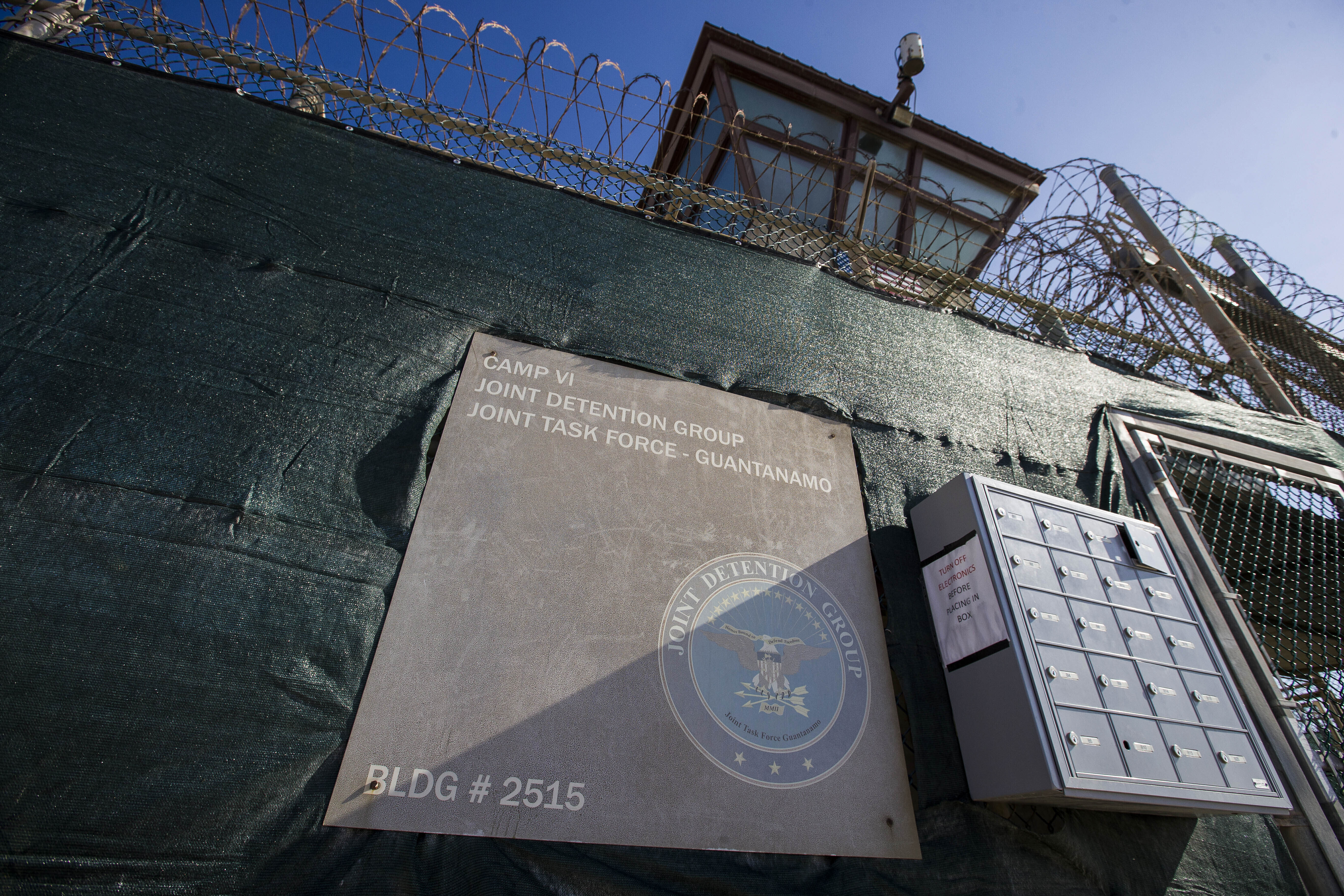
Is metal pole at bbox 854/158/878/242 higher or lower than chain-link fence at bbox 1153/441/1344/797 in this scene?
higher

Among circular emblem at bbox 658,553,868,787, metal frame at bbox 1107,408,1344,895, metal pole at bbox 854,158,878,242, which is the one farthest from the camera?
metal pole at bbox 854,158,878,242

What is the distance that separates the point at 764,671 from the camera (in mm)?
2680

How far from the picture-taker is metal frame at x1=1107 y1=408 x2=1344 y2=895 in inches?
119

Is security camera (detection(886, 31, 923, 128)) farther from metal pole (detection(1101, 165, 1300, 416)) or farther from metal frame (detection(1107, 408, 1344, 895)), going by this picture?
metal frame (detection(1107, 408, 1344, 895))

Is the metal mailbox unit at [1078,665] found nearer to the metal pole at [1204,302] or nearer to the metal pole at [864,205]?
the metal pole at [864,205]

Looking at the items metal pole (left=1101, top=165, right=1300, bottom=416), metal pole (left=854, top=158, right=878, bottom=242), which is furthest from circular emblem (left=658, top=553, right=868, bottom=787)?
metal pole (left=1101, top=165, right=1300, bottom=416)

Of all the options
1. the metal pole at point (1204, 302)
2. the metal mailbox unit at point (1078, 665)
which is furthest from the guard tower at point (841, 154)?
the metal mailbox unit at point (1078, 665)

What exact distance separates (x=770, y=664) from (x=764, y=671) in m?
0.04

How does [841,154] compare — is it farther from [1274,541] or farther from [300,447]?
[300,447]

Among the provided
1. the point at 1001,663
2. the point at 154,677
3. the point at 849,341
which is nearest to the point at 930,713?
the point at 1001,663

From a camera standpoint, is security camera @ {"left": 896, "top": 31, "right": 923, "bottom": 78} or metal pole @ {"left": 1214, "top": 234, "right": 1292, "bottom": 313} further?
security camera @ {"left": 896, "top": 31, "right": 923, "bottom": 78}

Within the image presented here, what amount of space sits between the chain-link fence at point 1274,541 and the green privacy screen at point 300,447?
86cm

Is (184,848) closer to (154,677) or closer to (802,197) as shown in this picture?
(154,677)

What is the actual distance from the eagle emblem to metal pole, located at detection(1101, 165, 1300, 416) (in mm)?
4202
